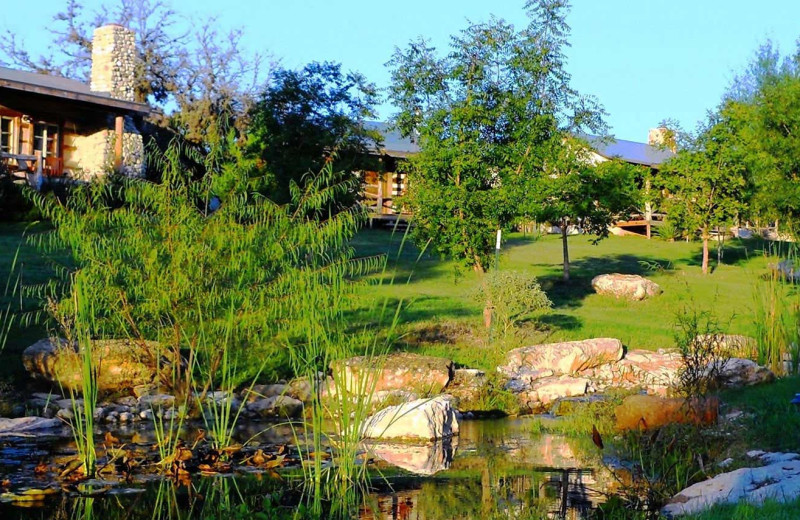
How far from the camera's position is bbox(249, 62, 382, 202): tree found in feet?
73.8

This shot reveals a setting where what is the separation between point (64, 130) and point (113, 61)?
5.44 meters

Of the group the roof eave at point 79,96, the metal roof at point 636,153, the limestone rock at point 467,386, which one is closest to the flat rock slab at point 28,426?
the limestone rock at point 467,386

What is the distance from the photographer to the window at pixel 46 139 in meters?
31.7

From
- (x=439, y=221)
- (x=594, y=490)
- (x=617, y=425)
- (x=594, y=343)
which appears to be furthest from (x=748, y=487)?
(x=439, y=221)

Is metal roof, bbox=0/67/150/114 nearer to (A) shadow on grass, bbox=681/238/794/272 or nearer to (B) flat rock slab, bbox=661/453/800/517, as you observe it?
(A) shadow on grass, bbox=681/238/794/272

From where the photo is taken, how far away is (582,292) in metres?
24.1

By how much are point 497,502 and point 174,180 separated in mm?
6314

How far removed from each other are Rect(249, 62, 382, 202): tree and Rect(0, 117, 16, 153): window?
11.2 metres

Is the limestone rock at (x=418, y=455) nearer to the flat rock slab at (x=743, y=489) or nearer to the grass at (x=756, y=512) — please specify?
the flat rock slab at (x=743, y=489)

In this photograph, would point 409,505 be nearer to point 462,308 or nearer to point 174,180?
point 174,180

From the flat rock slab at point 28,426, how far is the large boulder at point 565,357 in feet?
22.7

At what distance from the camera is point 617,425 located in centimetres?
1146

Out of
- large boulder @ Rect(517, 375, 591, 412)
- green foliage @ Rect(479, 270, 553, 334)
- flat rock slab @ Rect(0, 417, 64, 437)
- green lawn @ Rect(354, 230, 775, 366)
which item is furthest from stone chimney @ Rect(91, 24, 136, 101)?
flat rock slab @ Rect(0, 417, 64, 437)

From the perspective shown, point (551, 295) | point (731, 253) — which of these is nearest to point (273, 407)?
point (551, 295)
